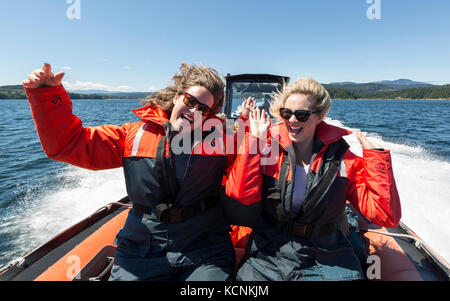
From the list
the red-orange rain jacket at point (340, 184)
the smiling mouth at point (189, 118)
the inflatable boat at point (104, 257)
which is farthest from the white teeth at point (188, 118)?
the inflatable boat at point (104, 257)

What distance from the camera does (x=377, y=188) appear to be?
1419mm

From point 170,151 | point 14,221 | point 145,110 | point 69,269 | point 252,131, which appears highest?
point 145,110

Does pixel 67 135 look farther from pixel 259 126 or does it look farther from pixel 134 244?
pixel 259 126

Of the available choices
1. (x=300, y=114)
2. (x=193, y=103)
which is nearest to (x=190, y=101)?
(x=193, y=103)

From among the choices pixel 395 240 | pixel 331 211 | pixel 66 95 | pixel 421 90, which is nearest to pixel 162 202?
pixel 66 95

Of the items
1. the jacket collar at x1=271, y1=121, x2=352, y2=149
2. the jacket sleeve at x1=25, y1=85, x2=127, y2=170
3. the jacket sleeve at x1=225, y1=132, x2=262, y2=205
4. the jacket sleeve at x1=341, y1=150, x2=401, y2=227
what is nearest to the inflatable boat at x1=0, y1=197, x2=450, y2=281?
the jacket sleeve at x1=341, y1=150, x2=401, y2=227

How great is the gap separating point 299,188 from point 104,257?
5.90 feet

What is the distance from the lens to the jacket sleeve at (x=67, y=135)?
1.26m

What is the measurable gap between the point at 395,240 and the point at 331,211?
163cm

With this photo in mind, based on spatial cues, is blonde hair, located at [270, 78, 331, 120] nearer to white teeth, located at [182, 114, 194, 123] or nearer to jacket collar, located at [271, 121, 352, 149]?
jacket collar, located at [271, 121, 352, 149]

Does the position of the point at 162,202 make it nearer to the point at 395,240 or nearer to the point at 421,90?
the point at 395,240

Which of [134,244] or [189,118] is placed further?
[189,118]

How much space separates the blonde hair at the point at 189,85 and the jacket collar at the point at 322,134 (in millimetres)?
529

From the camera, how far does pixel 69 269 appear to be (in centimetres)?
179
